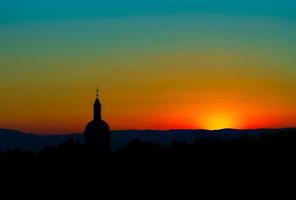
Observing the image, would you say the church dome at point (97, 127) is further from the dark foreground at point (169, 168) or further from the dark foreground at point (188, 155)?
the dark foreground at point (169, 168)

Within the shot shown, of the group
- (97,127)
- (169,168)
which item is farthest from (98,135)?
→ (169,168)

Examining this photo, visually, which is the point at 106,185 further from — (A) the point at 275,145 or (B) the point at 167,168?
(A) the point at 275,145

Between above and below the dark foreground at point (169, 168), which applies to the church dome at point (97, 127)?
above

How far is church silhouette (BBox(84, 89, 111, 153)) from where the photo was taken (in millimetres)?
79188

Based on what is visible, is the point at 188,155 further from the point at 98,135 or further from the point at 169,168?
the point at 98,135

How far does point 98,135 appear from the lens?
264 ft

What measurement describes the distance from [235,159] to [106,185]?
14.1 meters

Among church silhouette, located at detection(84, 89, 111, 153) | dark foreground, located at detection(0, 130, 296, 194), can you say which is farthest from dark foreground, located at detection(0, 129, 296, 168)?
church silhouette, located at detection(84, 89, 111, 153)

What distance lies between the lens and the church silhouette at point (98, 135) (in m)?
79.2

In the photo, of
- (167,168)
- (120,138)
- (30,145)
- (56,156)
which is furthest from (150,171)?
(30,145)

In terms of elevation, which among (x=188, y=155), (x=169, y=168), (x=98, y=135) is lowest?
(x=169, y=168)

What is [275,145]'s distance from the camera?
74062 mm

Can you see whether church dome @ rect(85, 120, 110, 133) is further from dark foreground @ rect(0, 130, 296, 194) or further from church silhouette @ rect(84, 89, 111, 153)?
dark foreground @ rect(0, 130, 296, 194)

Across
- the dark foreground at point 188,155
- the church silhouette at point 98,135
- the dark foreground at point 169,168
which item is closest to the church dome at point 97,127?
the church silhouette at point 98,135
